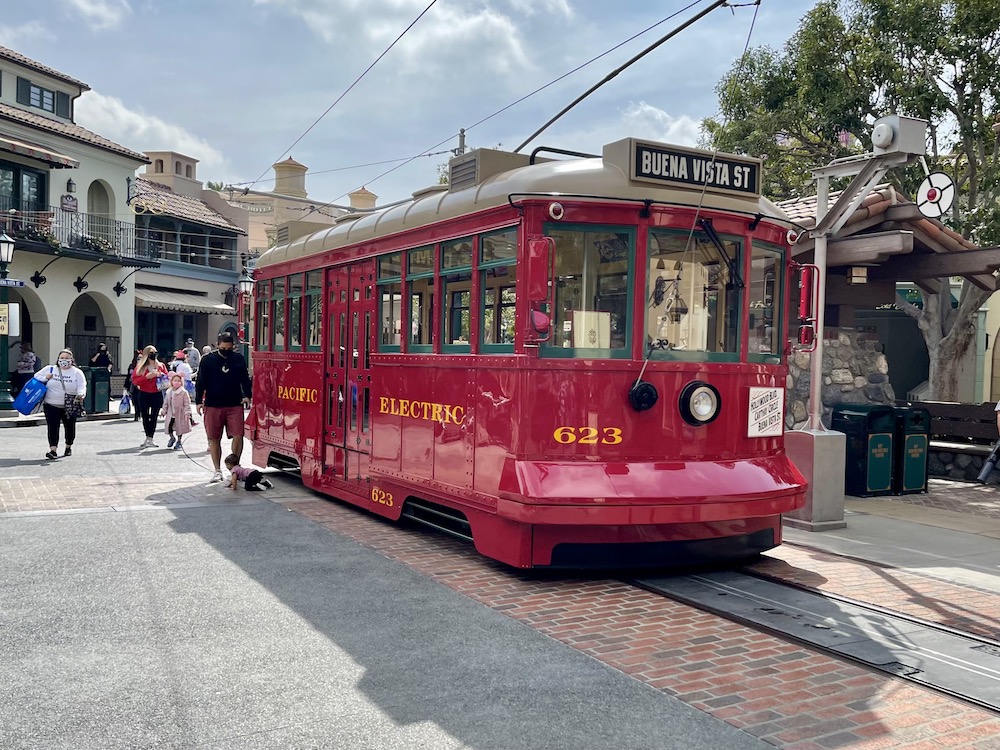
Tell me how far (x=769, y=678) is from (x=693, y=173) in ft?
12.1

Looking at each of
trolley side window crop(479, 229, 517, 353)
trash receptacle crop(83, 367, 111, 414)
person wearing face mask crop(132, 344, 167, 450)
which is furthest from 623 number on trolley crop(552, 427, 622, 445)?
trash receptacle crop(83, 367, 111, 414)

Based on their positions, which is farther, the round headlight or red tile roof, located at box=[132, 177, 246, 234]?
red tile roof, located at box=[132, 177, 246, 234]

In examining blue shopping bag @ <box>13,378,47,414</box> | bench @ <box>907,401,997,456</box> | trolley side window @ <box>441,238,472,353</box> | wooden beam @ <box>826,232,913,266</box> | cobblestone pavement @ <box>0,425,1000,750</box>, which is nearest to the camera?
cobblestone pavement @ <box>0,425,1000,750</box>

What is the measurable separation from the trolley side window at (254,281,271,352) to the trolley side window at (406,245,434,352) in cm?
416

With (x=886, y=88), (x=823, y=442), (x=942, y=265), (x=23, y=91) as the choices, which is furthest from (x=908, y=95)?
(x=23, y=91)

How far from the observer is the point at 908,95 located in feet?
52.5

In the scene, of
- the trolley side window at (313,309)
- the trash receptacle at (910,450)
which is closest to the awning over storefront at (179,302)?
the trolley side window at (313,309)

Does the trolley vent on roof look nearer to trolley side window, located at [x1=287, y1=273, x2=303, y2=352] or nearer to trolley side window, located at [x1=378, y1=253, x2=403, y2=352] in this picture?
Answer: trolley side window, located at [x1=378, y1=253, x2=403, y2=352]

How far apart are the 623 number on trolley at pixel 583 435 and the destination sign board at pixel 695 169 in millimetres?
1754

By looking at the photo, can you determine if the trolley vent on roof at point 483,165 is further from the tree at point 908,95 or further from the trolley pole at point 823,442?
the tree at point 908,95

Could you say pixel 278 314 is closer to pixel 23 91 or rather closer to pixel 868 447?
pixel 868 447

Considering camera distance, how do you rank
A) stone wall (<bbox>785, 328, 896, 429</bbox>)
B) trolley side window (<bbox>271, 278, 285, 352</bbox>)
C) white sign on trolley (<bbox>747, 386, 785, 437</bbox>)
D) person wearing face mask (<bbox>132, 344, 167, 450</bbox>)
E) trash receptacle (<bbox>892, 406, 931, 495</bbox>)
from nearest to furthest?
white sign on trolley (<bbox>747, 386, 785, 437</bbox>)
trolley side window (<bbox>271, 278, 285, 352</bbox>)
trash receptacle (<bbox>892, 406, 931, 495</bbox>)
stone wall (<bbox>785, 328, 896, 429</bbox>)
person wearing face mask (<bbox>132, 344, 167, 450</bbox>)

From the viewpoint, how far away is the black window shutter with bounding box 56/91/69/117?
2984 cm

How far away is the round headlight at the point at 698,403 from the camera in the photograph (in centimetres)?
679
